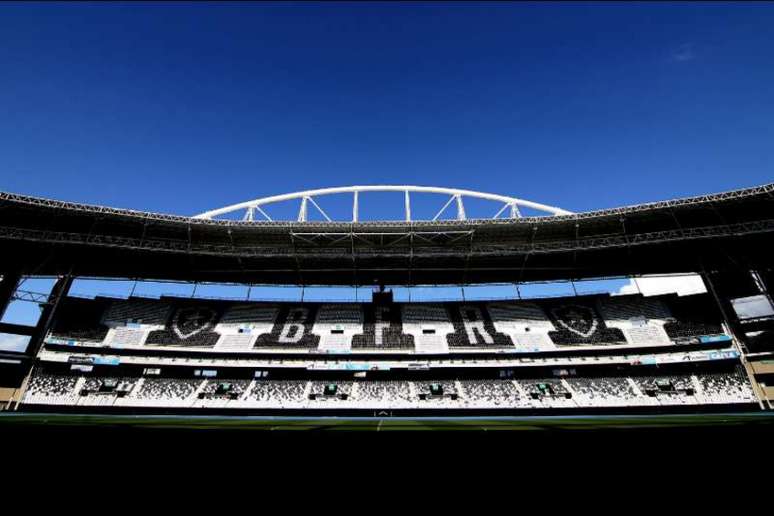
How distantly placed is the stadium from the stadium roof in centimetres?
19

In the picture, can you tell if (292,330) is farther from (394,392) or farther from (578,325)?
(578,325)

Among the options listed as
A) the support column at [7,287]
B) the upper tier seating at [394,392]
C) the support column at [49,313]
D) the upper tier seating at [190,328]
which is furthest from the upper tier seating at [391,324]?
the support column at [7,287]

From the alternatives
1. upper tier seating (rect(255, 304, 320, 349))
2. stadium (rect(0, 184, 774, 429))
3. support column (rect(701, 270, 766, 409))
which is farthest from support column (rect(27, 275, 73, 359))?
support column (rect(701, 270, 766, 409))

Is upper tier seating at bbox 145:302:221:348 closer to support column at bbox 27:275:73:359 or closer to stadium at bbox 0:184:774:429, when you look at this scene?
stadium at bbox 0:184:774:429

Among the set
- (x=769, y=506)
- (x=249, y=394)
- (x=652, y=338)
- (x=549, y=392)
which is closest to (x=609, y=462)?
(x=769, y=506)

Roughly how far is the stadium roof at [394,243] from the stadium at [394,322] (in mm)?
195

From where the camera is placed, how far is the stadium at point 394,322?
26.8m

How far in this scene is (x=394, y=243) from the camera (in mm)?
34031

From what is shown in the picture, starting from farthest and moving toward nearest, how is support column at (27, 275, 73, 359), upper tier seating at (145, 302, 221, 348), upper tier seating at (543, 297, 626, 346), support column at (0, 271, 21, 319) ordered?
upper tier seating at (145, 302, 221, 348) < upper tier seating at (543, 297, 626, 346) < support column at (0, 271, 21, 319) < support column at (27, 275, 73, 359)

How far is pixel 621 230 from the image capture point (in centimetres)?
3222

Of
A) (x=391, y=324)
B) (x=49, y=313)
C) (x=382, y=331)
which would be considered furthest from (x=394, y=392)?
(x=49, y=313)

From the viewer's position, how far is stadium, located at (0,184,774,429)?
2683 cm

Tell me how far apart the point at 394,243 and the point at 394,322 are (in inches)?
331

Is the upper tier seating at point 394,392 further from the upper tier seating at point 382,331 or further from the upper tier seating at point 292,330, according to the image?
the upper tier seating at point 382,331
